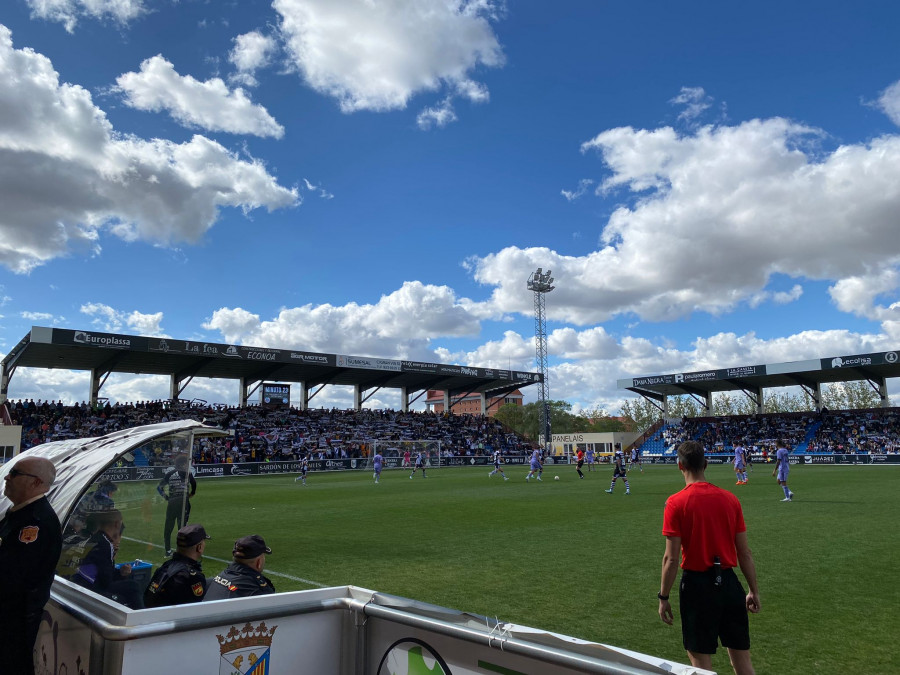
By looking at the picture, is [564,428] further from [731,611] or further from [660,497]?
[731,611]

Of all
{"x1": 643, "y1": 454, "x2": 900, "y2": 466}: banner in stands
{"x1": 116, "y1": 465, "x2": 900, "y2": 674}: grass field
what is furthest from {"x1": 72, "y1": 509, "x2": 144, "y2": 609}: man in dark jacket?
{"x1": 643, "y1": 454, "x2": 900, "y2": 466}: banner in stands

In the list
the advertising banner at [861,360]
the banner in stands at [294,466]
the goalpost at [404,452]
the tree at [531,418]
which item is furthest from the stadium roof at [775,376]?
the tree at [531,418]

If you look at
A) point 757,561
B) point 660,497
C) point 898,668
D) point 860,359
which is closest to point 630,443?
point 860,359

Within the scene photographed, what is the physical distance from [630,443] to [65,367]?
62.9m

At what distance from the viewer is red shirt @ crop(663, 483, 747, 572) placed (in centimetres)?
438

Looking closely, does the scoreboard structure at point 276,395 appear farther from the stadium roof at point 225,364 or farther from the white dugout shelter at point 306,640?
the white dugout shelter at point 306,640

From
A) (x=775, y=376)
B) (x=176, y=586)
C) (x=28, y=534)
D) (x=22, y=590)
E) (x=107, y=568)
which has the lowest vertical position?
(x=107, y=568)

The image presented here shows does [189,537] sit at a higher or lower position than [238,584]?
higher

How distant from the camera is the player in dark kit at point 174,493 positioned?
8.82 metres

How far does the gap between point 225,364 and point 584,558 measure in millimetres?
46442

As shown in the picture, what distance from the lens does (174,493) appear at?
30.0 ft

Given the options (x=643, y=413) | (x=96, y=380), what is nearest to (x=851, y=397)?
(x=643, y=413)

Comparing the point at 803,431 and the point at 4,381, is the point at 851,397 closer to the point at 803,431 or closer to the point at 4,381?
the point at 803,431

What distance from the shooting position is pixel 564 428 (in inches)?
5118
